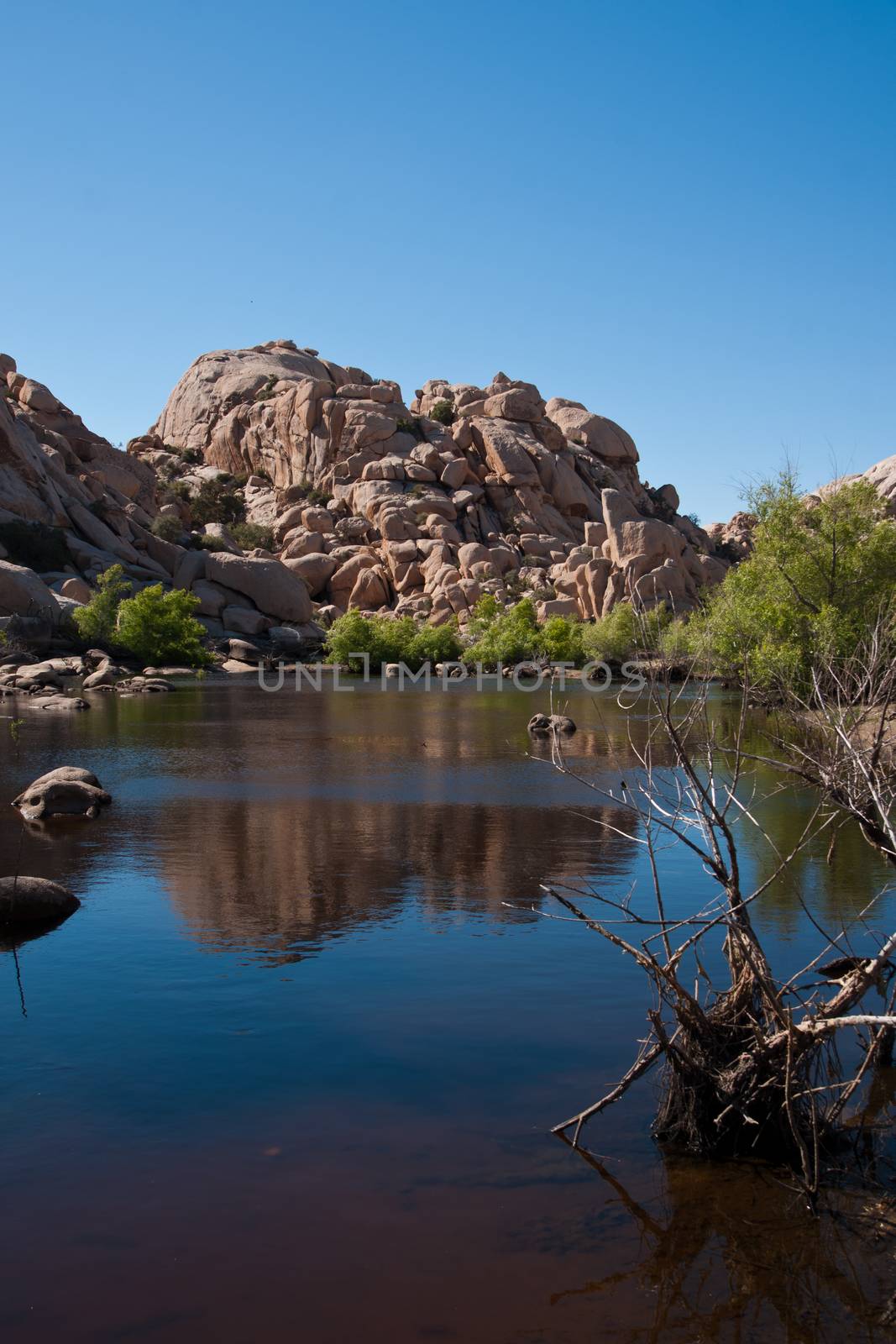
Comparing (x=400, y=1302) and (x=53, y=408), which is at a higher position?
(x=53, y=408)

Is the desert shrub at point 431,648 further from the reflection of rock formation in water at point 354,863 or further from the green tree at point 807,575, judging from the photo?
the reflection of rock formation in water at point 354,863

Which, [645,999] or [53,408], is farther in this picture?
[53,408]

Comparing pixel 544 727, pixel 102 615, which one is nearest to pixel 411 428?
pixel 102 615

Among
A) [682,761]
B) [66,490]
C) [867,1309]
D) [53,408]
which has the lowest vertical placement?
[867,1309]

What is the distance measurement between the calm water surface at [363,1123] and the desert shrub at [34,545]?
216ft

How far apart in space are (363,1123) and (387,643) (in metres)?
80.3

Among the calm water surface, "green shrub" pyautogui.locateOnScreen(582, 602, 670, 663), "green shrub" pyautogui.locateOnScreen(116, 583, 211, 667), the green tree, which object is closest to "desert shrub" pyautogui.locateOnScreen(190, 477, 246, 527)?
"green shrub" pyautogui.locateOnScreen(116, 583, 211, 667)

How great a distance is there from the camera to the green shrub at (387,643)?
87188 millimetres

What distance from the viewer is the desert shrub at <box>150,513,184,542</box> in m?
101

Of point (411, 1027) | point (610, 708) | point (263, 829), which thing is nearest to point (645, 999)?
point (411, 1027)

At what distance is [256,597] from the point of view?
93.4 metres

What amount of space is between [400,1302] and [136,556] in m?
89.8

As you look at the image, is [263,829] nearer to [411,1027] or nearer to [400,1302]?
[411,1027]

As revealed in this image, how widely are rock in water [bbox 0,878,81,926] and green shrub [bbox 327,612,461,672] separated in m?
71.4
